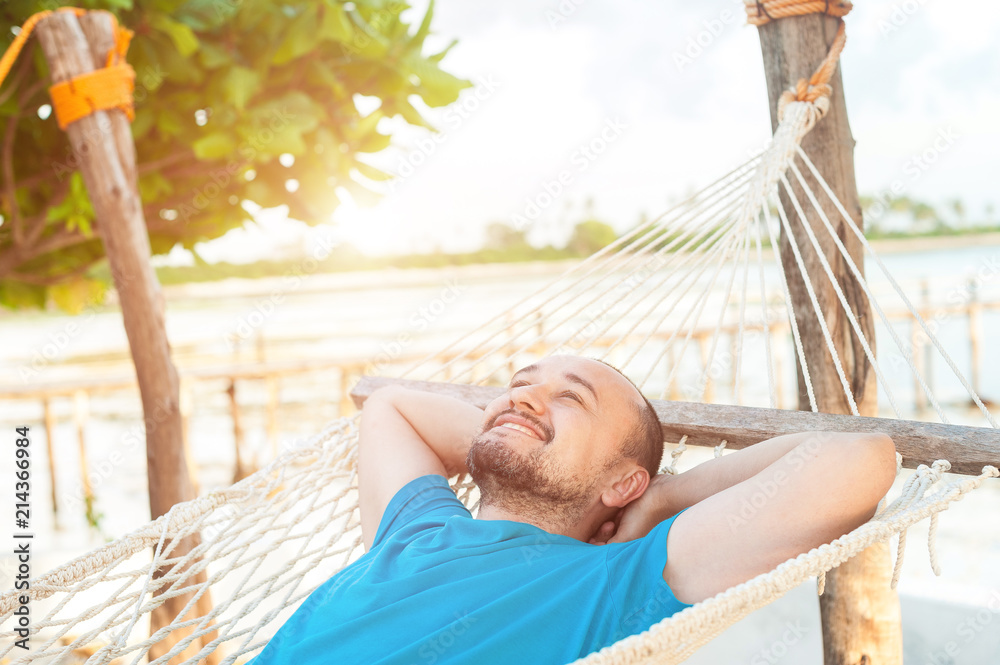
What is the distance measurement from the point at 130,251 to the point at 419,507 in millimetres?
1239

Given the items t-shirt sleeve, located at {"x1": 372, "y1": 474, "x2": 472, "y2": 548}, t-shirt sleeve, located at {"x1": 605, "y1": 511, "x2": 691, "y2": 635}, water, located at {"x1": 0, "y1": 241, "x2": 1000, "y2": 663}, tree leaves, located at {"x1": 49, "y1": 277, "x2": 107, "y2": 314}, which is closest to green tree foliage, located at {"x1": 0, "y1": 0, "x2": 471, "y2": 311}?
tree leaves, located at {"x1": 49, "y1": 277, "x2": 107, "y2": 314}

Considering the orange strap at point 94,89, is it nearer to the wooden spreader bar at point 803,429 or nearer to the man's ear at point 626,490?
the wooden spreader bar at point 803,429

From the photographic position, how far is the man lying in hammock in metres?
0.81

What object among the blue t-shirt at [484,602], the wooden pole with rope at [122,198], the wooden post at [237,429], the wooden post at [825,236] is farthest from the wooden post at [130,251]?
the wooden post at [237,429]

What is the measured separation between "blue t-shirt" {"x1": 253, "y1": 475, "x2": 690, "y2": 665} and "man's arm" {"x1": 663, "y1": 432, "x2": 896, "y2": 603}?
0.12 ft

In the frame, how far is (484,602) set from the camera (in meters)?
0.89

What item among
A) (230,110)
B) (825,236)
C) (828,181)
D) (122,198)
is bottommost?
(825,236)

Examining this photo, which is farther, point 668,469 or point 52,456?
point 52,456

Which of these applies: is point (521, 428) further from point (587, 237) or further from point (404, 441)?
point (587, 237)

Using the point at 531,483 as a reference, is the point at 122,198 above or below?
above

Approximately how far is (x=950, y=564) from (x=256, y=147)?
3.38m

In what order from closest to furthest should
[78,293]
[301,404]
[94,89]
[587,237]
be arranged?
1. [94,89]
2. [78,293]
3. [301,404]
4. [587,237]

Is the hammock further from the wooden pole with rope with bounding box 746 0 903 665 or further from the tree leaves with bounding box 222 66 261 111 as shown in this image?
the tree leaves with bounding box 222 66 261 111

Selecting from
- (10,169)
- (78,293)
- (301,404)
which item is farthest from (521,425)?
(301,404)
